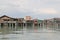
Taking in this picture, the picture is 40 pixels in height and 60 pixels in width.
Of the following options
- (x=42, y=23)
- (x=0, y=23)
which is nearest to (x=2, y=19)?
(x=0, y=23)

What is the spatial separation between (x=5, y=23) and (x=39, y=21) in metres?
12.1

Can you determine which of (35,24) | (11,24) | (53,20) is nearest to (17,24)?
(11,24)

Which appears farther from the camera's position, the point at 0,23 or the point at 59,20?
the point at 59,20

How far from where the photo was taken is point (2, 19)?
7544cm

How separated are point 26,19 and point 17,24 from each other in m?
5.40

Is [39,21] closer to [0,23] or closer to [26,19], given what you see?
[26,19]

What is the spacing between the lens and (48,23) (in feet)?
260

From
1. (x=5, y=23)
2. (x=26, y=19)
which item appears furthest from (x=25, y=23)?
(x=5, y=23)

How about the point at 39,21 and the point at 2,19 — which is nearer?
the point at 2,19

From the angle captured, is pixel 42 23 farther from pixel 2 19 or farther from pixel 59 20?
pixel 2 19

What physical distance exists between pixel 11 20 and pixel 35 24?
9.81m

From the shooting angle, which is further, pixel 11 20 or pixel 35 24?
pixel 35 24

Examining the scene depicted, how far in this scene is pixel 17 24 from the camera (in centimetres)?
7806

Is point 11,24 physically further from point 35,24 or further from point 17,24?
point 35,24
